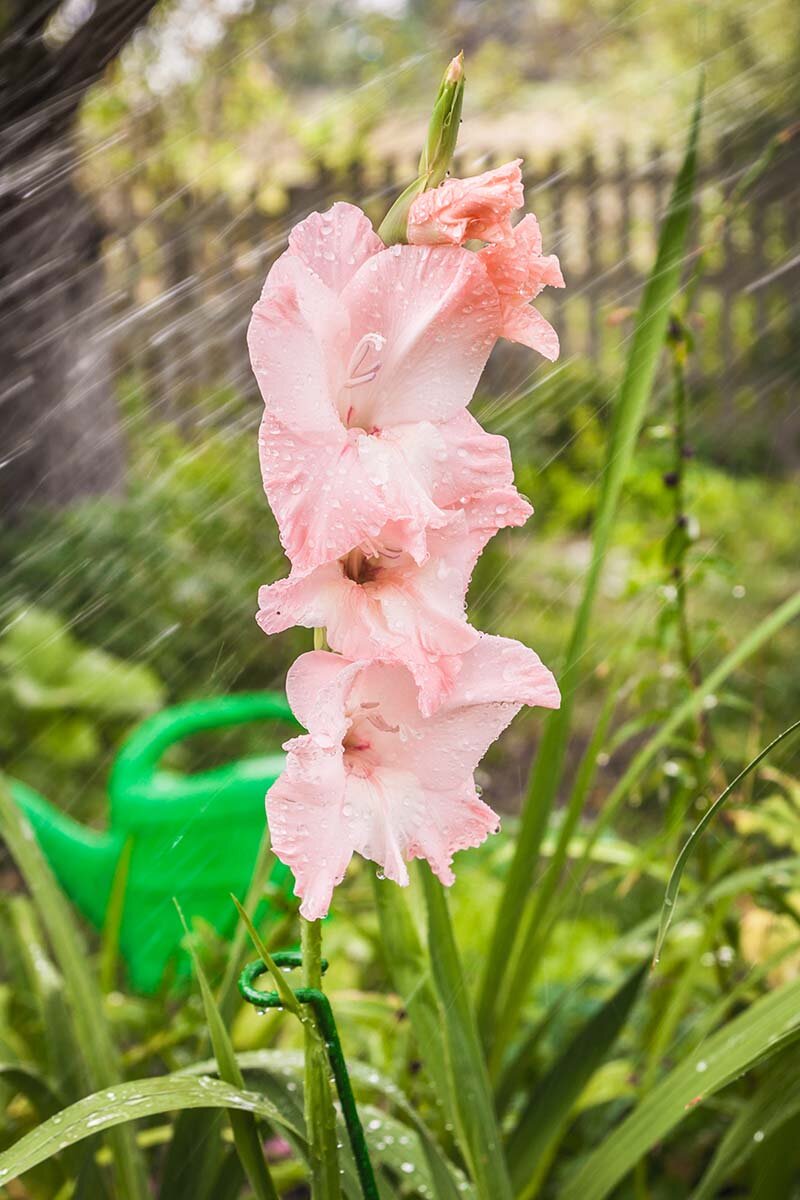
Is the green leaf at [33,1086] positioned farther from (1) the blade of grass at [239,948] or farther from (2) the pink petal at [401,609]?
(2) the pink petal at [401,609]

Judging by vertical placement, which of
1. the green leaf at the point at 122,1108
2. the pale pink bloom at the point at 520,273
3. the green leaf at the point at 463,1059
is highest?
the pale pink bloom at the point at 520,273

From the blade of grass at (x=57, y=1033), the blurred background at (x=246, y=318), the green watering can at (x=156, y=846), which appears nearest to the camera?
the blade of grass at (x=57, y=1033)

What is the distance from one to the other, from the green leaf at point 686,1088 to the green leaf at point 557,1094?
0.05 meters

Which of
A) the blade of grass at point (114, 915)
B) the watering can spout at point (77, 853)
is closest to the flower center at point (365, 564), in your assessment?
the blade of grass at point (114, 915)

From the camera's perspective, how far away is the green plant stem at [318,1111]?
558 mm

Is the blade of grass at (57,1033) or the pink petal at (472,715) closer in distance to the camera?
the pink petal at (472,715)

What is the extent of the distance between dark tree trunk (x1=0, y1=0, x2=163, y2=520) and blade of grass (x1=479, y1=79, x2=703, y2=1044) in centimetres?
112

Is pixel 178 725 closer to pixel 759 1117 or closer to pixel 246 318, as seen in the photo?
pixel 759 1117

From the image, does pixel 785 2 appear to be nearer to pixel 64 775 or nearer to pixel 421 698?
pixel 64 775

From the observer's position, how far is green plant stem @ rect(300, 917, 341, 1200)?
56cm

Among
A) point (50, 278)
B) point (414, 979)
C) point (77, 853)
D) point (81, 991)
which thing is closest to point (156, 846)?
point (77, 853)

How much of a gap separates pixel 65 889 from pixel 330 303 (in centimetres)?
149

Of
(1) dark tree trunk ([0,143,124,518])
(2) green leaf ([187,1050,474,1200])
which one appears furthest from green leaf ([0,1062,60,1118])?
(1) dark tree trunk ([0,143,124,518])

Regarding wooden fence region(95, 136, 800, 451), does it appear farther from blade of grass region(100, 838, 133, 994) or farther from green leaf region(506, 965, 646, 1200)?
green leaf region(506, 965, 646, 1200)
